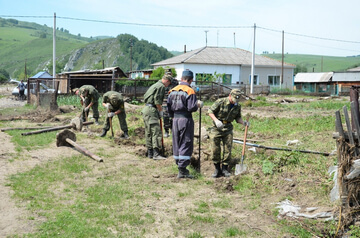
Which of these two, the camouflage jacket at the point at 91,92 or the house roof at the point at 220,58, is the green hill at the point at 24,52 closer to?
the house roof at the point at 220,58

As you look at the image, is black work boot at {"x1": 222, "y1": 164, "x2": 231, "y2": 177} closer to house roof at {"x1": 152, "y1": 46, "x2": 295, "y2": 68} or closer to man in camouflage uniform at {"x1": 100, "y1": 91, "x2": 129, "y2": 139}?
man in camouflage uniform at {"x1": 100, "y1": 91, "x2": 129, "y2": 139}

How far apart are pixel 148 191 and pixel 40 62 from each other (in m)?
147

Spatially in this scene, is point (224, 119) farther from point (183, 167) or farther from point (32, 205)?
point (32, 205)

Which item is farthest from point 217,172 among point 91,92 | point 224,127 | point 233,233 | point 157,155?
point 91,92

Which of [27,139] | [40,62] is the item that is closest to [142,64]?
[40,62]

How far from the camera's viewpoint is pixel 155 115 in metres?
8.37

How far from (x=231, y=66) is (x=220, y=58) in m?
1.80

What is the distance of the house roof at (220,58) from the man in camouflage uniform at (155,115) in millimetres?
31806

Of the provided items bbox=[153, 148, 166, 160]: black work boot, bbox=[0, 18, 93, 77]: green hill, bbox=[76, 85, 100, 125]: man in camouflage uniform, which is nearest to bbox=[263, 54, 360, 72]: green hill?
bbox=[0, 18, 93, 77]: green hill

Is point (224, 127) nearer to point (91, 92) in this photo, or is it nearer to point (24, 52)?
point (91, 92)

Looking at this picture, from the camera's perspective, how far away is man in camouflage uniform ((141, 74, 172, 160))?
326 inches

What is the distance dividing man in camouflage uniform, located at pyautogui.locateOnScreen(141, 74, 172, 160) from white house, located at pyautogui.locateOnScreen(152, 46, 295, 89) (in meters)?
28.8

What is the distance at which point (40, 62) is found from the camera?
5566 inches

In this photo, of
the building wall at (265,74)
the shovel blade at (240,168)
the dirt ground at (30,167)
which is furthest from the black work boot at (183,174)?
the building wall at (265,74)
